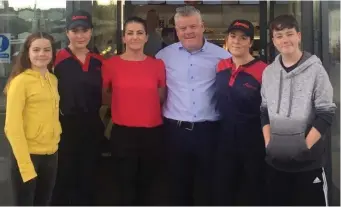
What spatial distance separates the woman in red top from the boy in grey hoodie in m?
0.75

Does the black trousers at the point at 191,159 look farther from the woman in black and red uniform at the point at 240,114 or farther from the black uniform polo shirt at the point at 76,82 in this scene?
the black uniform polo shirt at the point at 76,82

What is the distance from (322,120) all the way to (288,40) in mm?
478

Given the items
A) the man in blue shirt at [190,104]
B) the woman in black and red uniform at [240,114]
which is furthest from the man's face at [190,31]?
the woman in black and red uniform at [240,114]

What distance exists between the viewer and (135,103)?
316 cm

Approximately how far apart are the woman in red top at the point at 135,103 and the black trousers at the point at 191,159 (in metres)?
0.12

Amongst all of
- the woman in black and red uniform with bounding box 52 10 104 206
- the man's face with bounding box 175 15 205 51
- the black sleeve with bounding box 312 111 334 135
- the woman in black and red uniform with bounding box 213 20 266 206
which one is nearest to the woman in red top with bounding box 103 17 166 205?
the woman in black and red uniform with bounding box 52 10 104 206

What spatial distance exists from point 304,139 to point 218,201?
2.84 feet

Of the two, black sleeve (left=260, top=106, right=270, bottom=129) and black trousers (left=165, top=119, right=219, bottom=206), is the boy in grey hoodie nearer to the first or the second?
black sleeve (left=260, top=106, right=270, bottom=129)

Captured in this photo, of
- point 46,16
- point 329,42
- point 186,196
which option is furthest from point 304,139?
point 46,16

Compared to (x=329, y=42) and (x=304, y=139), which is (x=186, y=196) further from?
(x=329, y=42)

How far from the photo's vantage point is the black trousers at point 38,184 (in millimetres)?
2791

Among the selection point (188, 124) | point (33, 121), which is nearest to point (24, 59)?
point (33, 121)

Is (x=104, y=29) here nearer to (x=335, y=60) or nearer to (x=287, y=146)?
(x=335, y=60)

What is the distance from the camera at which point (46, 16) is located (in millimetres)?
3959
